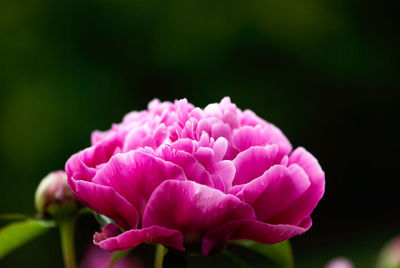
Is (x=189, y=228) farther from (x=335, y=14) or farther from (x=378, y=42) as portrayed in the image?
(x=378, y=42)

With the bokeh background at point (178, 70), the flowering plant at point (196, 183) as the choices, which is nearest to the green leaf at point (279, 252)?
the flowering plant at point (196, 183)

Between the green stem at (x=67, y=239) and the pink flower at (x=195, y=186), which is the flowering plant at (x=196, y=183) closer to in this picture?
the pink flower at (x=195, y=186)

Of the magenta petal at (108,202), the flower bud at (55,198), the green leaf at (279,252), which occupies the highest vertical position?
the magenta petal at (108,202)

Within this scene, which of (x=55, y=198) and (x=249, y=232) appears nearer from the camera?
(x=249, y=232)

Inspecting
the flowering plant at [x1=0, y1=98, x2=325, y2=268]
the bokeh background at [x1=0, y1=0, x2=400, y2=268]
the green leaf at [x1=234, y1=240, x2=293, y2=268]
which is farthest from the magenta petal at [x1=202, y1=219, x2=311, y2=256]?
the bokeh background at [x1=0, y1=0, x2=400, y2=268]

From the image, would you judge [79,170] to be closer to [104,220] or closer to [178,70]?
[104,220]

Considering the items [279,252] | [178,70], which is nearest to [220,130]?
[279,252]

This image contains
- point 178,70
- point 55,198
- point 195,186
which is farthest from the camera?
point 178,70
